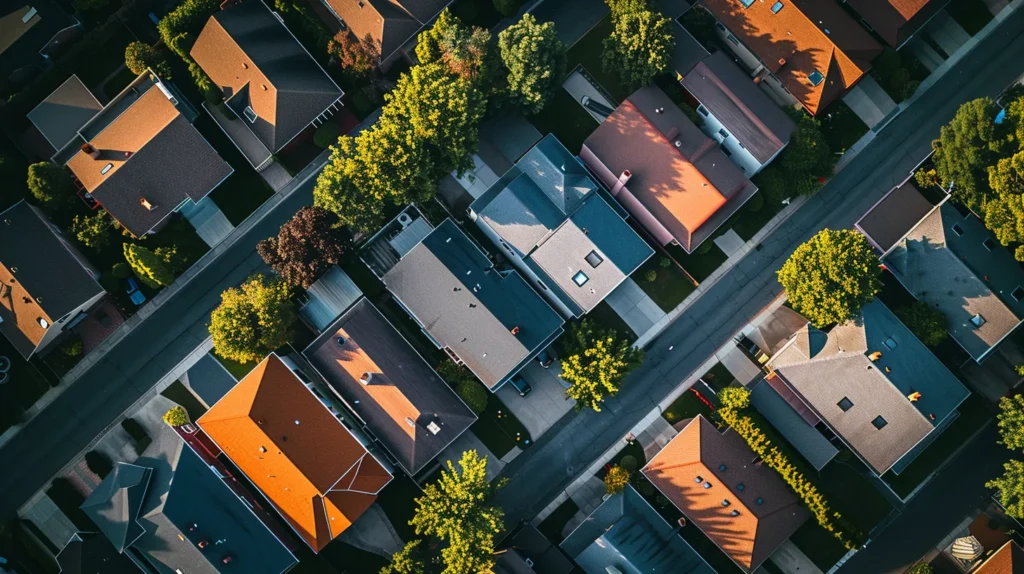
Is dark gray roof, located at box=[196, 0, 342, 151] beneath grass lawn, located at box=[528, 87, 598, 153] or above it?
above

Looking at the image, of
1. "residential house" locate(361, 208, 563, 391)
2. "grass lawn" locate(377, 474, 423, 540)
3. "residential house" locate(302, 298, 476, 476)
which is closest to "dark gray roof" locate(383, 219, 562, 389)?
"residential house" locate(361, 208, 563, 391)

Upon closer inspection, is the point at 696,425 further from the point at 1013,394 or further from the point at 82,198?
the point at 82,198

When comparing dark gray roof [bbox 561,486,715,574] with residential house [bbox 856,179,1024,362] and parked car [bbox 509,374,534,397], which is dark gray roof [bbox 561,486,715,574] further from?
residential house [bbox 856,179,1024,362]

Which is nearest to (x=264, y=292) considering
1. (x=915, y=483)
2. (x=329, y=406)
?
(x=329, y=406)

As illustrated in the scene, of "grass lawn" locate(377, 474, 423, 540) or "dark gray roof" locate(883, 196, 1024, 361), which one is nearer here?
"dark gray roof" locate(883, 196, 1024, 361)

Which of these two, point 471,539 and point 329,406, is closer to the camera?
point 471,539
